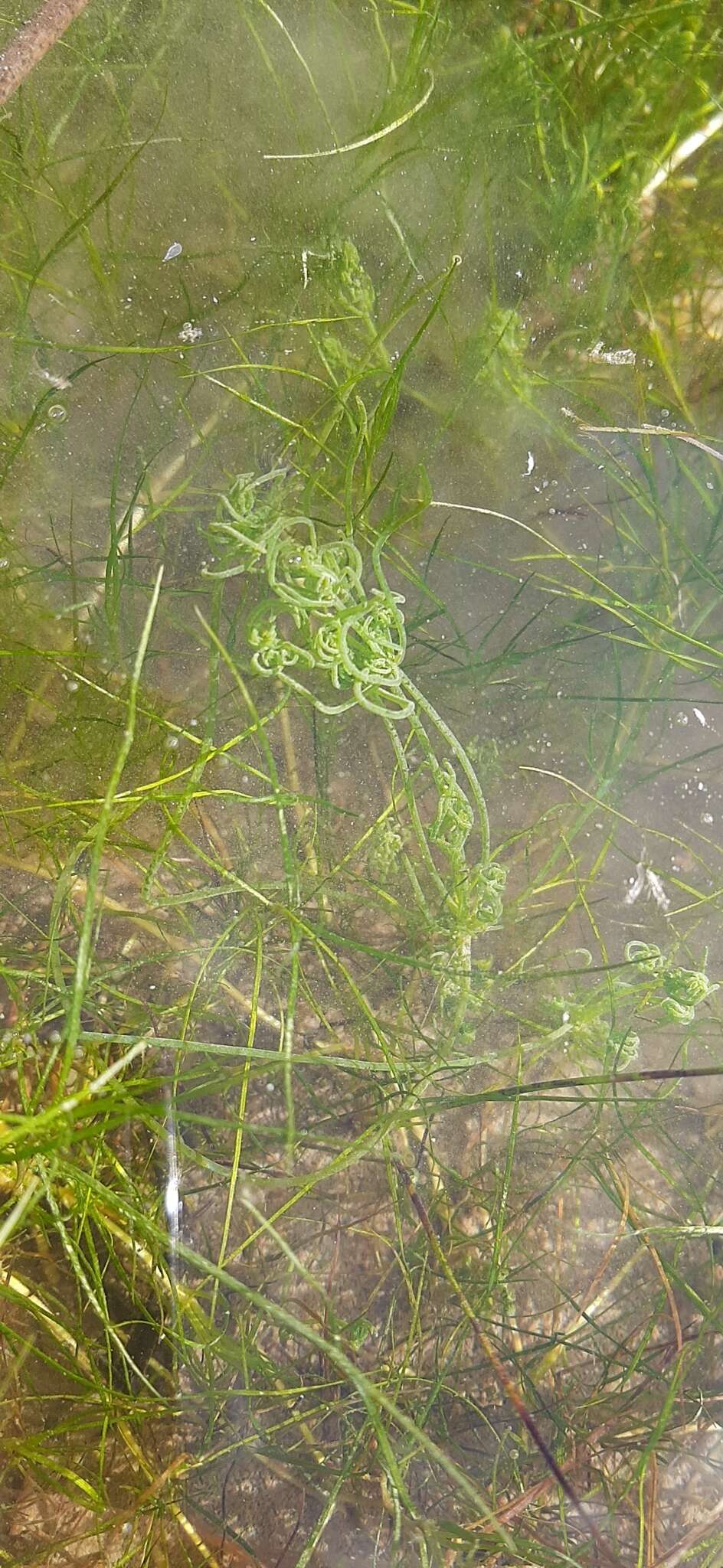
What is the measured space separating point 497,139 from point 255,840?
4.44 ft

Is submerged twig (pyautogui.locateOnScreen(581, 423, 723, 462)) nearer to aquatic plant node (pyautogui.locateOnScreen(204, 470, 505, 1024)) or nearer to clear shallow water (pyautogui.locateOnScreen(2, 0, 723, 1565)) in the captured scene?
clear shallow water (pyautogui.locateOnScreen(2, 0, 723, 1565))

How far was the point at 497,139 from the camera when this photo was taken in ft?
5.80

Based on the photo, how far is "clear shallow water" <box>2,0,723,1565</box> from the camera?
63.5 inches

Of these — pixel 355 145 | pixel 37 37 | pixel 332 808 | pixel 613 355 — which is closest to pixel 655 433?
pixel 613 355

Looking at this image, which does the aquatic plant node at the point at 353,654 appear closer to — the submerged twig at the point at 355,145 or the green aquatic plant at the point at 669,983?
the green aquatic plant at the point at 669,983

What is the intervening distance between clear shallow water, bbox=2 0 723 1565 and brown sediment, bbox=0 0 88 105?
11 centimetres

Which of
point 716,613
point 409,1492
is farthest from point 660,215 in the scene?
point 409,1492

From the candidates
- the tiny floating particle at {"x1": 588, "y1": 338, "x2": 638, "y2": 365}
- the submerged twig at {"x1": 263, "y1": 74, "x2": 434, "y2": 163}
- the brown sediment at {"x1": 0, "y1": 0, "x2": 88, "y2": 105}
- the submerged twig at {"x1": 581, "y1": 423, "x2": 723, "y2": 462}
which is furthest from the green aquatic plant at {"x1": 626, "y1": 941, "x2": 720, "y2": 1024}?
the brown sediment at {"x1": 0, "y1": 0, "x2": 88, "y2": 105}

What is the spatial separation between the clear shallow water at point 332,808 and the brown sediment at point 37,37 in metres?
0.11

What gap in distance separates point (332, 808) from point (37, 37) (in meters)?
1.27

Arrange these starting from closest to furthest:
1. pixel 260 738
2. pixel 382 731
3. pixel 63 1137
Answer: pixel 63 1137, pixel 260 738, pixel 382 731

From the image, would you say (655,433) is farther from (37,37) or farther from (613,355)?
(37,37)

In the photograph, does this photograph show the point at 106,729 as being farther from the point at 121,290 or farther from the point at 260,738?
the point at 121,290

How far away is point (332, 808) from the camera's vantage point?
1.66 metres
